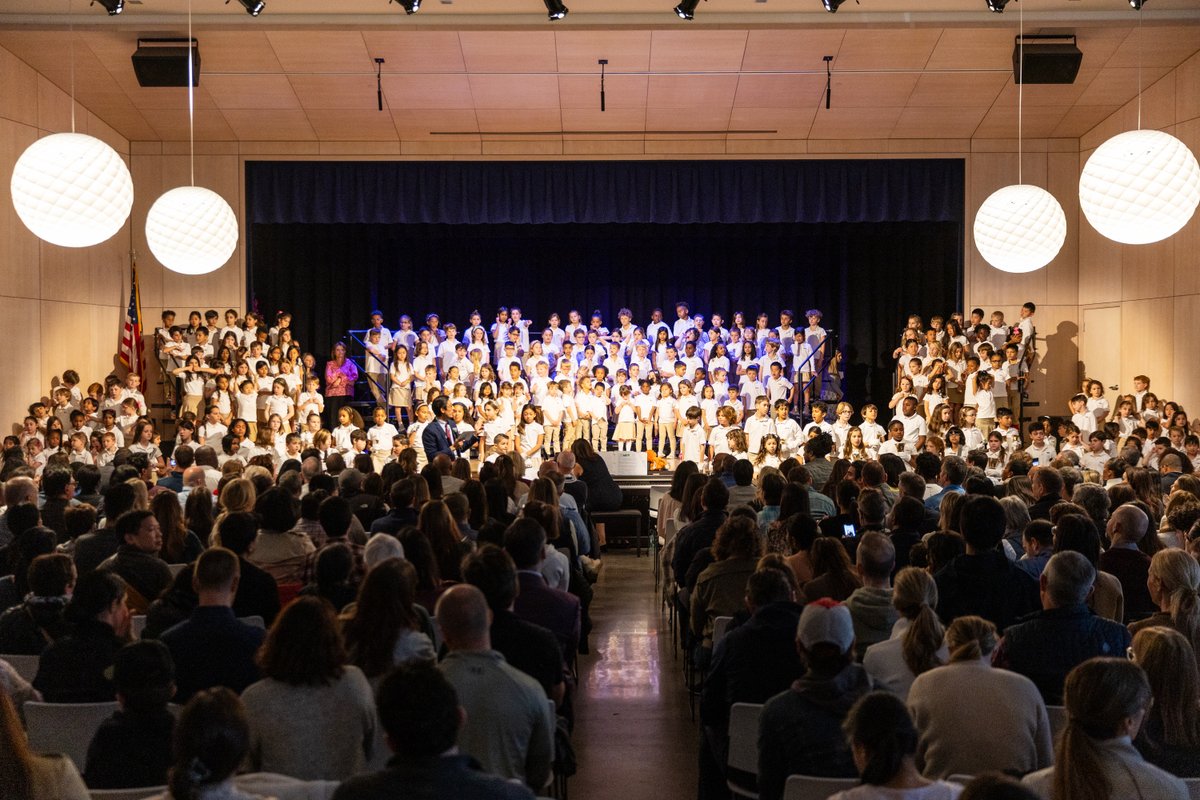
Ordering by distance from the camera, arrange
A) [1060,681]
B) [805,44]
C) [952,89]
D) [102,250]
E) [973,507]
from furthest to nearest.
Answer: [102,250]
[952,89]
[805,44]
[973,507]
[1060,681]

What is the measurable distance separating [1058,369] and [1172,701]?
1418 centimetres

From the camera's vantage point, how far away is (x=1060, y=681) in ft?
13.2

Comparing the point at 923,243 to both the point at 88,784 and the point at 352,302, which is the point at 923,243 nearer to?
the point at 352,302

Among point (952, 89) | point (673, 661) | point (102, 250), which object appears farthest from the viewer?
point (102, 250)

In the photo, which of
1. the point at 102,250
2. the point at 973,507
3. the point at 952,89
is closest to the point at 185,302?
the point at 102,250

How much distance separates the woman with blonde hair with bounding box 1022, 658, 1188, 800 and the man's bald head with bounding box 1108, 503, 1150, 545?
8.84 feet

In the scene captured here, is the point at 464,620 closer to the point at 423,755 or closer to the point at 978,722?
the point at 423,755

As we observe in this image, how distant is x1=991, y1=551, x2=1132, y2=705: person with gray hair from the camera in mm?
4016

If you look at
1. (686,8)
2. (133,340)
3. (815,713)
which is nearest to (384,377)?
(133,340)

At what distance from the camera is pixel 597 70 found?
46.2 ft

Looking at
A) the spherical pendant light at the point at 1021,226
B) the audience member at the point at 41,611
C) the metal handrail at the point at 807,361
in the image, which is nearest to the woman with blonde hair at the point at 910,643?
the audience member at the point at 41,611

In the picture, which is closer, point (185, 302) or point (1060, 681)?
point (1060, 681)

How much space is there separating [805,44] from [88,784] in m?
11.8

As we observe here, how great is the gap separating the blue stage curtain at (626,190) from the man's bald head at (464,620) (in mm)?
13395
